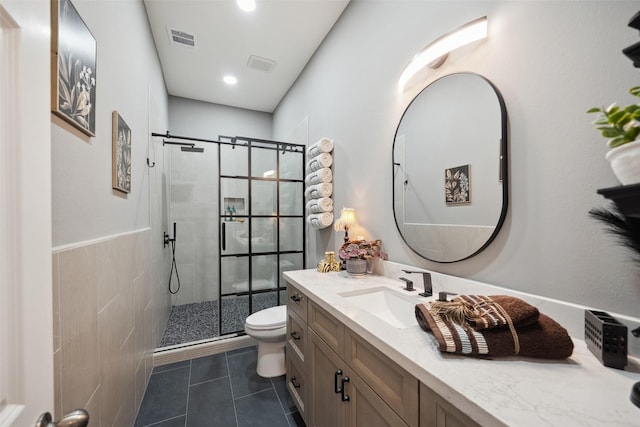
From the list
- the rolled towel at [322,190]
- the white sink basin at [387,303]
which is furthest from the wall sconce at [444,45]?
the white sink basin at [387,303]

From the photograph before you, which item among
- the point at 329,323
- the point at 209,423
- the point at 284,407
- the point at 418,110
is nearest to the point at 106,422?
the point at 209,423

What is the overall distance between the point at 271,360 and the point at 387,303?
1165 millimetres

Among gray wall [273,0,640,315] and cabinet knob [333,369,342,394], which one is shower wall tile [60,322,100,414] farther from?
gray wall [273,0,640,315]

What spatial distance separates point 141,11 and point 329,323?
8.30ft

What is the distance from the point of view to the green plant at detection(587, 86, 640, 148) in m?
0.46

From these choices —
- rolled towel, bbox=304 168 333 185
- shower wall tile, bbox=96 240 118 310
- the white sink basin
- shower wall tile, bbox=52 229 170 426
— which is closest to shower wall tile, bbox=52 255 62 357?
shower wall tile, bbox=52 229 170 426

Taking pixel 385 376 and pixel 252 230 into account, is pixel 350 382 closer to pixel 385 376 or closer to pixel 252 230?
pixel 385 376

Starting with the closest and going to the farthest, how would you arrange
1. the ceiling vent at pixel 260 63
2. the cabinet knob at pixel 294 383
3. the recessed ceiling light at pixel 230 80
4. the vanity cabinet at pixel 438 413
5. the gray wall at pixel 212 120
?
the vanity cabinet at pixel 438 413
the cabinet knob at pixel 294 383
the ceiling vent at pixel 260 63
the recessed ceiling light at pixel 230 80
the gray wall at pixel 212 120

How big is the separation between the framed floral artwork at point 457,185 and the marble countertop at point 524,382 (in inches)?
A: 19.3

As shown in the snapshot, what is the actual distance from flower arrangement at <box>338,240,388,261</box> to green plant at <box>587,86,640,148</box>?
3.99 ft

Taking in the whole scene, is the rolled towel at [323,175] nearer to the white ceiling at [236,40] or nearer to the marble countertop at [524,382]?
the white ceiling at [236,40]

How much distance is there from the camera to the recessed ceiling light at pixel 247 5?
188 centimetres

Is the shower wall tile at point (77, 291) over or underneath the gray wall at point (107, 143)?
underneath

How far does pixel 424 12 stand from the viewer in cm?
133
